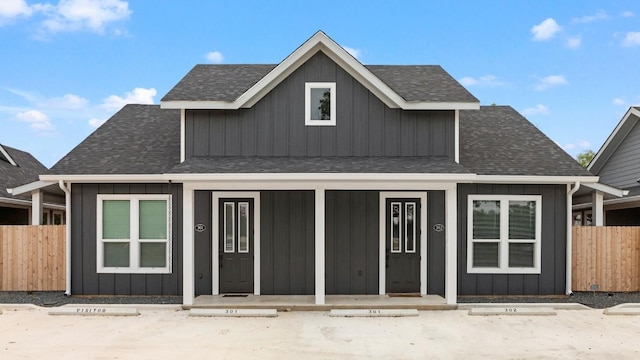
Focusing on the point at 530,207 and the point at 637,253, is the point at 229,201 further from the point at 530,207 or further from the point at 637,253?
the point at 637,253

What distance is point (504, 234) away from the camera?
1226 centimetres

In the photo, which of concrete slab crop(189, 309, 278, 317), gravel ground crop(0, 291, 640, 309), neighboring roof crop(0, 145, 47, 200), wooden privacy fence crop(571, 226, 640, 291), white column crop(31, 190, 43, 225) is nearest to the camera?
concrete slab crop(189, 309, 278, 317)

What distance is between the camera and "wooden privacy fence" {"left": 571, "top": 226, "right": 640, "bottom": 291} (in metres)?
12.9

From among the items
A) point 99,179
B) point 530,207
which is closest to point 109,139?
point 99,179

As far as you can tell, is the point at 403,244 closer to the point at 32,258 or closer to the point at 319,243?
the point at 319,243

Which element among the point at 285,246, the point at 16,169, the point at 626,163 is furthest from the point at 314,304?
the point at 16,169

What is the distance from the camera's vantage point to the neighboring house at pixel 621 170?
55.4 feet

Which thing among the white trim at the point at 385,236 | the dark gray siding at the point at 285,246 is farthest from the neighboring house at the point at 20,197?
the white trim at the point at 385,236

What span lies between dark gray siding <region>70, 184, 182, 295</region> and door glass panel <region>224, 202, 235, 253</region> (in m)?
1.05

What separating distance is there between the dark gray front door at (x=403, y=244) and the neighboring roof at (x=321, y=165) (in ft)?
3.46

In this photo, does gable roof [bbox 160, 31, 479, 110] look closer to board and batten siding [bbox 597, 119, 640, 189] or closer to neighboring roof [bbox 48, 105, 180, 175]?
neighboring roof [bbox 48, 105, 180, 175]

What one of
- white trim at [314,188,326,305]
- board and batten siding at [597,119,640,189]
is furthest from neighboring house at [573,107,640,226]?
white trim at [314,188,326,305]

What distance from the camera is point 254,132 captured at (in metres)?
12.0

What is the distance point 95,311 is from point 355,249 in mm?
5565
